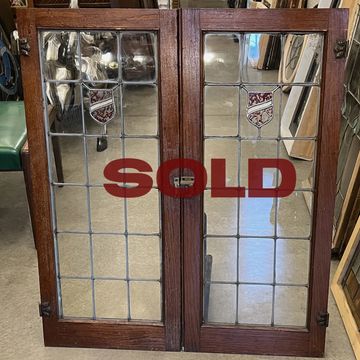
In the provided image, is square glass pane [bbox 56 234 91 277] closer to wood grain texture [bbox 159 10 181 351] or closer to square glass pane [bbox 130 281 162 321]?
square glass pane [bbox 130 281 162 321]

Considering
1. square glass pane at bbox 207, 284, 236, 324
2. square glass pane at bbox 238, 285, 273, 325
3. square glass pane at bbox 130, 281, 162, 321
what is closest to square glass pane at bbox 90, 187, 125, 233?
square glass pane at bbox 130, 281, 162, 321

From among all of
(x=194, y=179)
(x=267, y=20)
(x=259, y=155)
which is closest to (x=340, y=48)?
(x=267, y=20)

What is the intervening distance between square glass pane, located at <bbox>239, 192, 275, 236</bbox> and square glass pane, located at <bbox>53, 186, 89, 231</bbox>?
56cm

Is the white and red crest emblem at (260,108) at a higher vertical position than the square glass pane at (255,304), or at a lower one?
higher

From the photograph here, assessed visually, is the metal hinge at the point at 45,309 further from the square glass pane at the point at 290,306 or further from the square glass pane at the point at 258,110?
the square glass pane at the point at 258,110

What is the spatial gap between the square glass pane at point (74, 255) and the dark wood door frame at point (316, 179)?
44 cm

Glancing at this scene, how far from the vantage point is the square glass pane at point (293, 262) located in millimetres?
2172

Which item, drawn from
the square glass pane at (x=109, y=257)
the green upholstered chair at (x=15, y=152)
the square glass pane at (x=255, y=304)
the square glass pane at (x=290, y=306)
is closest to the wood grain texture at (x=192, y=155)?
the square glass pane at (x=255, y=304)

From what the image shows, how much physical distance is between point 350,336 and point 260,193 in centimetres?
66

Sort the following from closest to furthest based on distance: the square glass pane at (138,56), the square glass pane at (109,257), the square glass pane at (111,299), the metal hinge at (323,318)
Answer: the square glass pane at (138,56)
the metal hinge at (323,318)
the square glass pane at (111,299)
the square glass pane at (109,257)

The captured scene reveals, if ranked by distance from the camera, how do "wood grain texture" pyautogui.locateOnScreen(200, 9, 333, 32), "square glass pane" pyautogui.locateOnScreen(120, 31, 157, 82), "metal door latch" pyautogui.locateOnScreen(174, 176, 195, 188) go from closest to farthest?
"wood grain texture" pyautogui.locateOnScreen(200, 9, 333, 32) < "square glass pane" pyautogui.locateOnScreen(120, 31, 157, 82) < "metal door latch" pyautogui.locateOnScreen(174, 176, 195, 188)

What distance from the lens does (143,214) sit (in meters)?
2.43

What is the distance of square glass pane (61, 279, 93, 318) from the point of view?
226 cm

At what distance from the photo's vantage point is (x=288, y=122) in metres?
2.46
